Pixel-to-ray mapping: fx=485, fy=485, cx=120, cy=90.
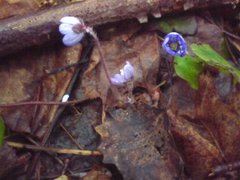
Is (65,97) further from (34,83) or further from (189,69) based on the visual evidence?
(189,69)

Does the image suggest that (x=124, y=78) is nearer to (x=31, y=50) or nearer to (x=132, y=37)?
(x=132, y=37)

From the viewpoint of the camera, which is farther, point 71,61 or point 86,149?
point 71,61

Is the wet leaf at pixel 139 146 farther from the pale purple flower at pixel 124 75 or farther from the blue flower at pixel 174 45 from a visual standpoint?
the blue flower at pixel 174 45

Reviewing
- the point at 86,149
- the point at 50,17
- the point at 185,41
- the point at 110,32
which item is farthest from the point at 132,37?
the point at 86,149

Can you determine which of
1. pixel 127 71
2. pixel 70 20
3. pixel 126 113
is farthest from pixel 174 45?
pixel 70 20

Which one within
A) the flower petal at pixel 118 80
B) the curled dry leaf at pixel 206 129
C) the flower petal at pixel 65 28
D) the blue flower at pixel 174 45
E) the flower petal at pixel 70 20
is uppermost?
the flower petal at pixel 70 20

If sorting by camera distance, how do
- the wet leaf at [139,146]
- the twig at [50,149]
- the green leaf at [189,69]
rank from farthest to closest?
the green leaf at [189,69] → the twig at [50,149] → the wet leaf at [139,146]

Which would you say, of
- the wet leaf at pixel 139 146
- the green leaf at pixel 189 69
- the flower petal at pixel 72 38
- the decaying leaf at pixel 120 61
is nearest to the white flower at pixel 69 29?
the flower petal at pixel 72 38
